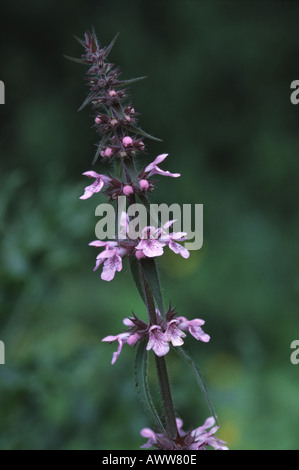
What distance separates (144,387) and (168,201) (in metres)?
5.16

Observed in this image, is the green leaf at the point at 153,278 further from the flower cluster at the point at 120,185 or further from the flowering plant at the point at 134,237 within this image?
the flower cluster at the point at 120,185

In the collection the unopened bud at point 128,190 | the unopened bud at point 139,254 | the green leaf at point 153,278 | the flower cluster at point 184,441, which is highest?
the unopened bud at point 128,190

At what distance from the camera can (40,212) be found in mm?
3664

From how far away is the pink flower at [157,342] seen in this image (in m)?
1.53

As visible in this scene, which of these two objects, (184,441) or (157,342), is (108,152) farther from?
(184,441)

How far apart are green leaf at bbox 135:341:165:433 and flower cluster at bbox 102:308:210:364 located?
0.05 m

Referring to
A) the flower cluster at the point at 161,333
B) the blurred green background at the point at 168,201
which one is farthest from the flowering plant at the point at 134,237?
the blurred green background at the point at 168,201

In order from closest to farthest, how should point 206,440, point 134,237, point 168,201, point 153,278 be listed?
point 153,278
point 134,237
point 206,440
point 168,201

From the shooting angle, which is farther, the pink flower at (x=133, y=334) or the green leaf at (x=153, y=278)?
the pink flower at (x=133, y=334)

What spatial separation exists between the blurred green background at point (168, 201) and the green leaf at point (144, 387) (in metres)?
1.59

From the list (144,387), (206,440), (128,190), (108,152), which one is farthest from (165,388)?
(108,152)

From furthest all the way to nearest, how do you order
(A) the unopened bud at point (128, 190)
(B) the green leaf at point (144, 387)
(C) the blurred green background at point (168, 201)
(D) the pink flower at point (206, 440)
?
(C) the blurred green background at point (168, 201), (D) the pink flower at point (206, 440), (A) the unopened bud at point (128, 190), (B) the green leaf at point (144, 387)

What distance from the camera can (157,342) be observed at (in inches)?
61.6

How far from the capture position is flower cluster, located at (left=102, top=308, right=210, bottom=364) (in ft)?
5.10
